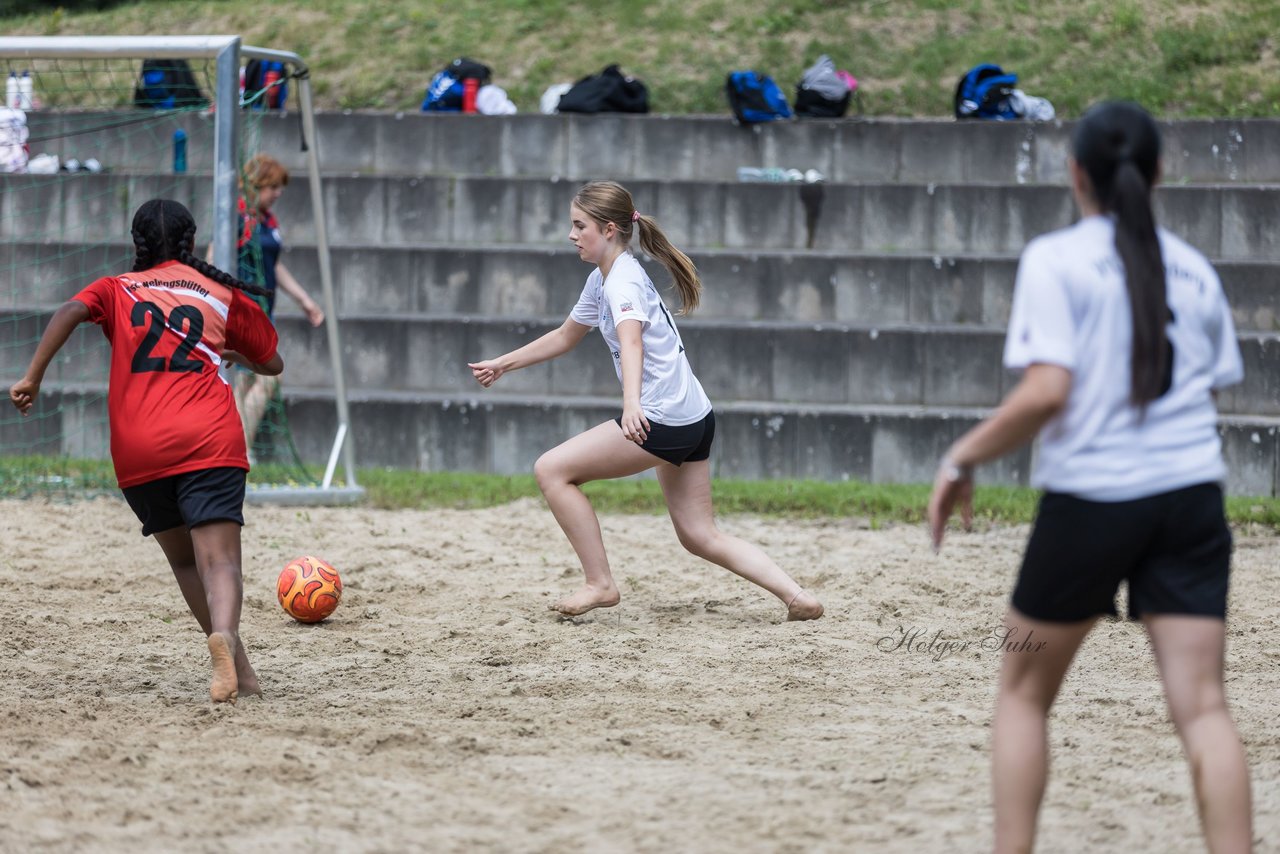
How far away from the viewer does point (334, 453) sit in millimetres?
9453

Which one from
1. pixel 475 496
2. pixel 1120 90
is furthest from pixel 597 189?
pixel 1120 90

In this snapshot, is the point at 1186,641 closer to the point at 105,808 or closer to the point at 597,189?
the point at 105,808

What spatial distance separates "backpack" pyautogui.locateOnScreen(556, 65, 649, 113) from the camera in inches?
516

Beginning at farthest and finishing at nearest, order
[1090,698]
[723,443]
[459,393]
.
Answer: [459,393] < [723,443] < [1090,698]

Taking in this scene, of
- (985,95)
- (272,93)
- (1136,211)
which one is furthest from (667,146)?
(1136,211)

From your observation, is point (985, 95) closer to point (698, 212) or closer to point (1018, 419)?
point (698, 212)

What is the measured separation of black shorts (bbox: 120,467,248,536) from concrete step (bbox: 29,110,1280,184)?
802 cm

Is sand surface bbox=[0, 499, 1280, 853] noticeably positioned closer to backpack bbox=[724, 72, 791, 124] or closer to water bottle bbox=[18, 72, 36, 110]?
backpack bbox=[724, 72, 791, 124]

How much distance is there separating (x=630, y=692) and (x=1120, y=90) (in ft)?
35.3

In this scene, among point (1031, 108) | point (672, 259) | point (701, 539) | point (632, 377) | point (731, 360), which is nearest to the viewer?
point (632, 377)

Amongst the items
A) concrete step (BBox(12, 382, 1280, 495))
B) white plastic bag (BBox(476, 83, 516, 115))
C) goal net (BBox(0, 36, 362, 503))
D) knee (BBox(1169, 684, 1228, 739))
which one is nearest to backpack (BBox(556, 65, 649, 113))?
white plastic bag (BBox(476, 83, 516, 115))

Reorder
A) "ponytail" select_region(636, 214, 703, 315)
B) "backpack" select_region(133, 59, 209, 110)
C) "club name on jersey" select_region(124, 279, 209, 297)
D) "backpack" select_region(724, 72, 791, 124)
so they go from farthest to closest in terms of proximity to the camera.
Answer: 1. "backpack" select_region(133, 59, 209, 110)
2. "backpack" select_region(724, 72, 791, 124)
3. "ponytail" select_region(636, 214, 703, 315)
4. "club name on jersey" select_region(124, 279, 209, 297)

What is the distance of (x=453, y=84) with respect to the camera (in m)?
13.6

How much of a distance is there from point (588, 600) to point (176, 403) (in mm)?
2076
